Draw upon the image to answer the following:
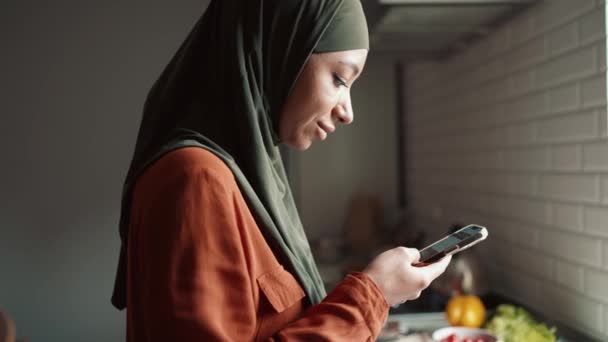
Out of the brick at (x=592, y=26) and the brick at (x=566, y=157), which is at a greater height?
the brick at (x=592, y=26)

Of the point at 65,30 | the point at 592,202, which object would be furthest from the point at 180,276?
the point at 65,30

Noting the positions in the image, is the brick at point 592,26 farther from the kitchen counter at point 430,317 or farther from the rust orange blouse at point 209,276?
the rust orange blouse at point 209,276

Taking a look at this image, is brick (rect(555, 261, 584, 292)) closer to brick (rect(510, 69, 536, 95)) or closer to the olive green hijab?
brick (rect(510, 69, 536, 95))

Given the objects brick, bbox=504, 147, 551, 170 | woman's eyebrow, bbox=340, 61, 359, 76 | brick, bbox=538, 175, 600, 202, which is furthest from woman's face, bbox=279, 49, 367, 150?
brick, bbox=504, 147, 551, 170

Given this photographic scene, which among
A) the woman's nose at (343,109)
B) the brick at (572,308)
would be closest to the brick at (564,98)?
the brick at (572,308)

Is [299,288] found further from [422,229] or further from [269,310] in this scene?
[422,229]

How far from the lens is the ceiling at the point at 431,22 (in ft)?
4.26

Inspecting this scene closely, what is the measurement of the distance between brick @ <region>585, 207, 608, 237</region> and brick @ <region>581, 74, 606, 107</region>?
0.22 m

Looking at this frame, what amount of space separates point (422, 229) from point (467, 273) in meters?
0.76

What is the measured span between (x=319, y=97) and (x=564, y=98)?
0.77m

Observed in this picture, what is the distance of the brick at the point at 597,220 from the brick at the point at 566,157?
10 centimetres

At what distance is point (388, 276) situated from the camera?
0.73 metres

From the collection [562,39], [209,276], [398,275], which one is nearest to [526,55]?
[562,39]

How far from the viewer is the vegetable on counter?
1.21 meters
